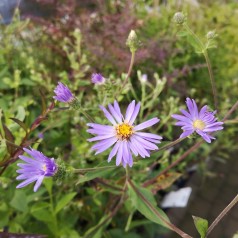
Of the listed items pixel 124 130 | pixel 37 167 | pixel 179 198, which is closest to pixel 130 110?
pixel 124 130

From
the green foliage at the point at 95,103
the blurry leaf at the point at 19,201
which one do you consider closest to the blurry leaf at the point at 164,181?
the green foliage at the point at 95,103

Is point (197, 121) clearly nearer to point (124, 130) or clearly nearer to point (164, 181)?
point (124, 130)

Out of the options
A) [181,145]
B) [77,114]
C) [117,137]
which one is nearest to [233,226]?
[181,145]

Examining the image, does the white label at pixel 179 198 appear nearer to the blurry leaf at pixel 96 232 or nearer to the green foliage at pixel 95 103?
the green foliage at pixel 95 103

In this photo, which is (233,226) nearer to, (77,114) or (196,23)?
(196,23)

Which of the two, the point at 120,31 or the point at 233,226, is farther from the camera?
the point at 233,226

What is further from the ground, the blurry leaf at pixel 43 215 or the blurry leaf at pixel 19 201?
the blurry leaf at pixel 19 201
